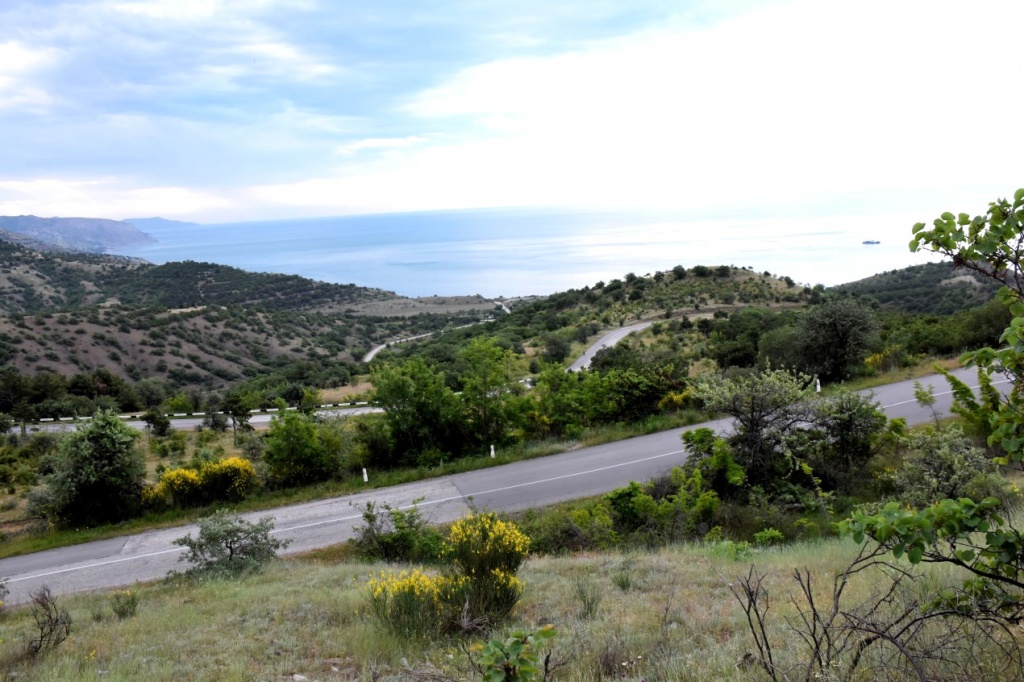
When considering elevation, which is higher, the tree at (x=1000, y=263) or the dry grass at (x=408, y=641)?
the tree at (x=1000, y=263)

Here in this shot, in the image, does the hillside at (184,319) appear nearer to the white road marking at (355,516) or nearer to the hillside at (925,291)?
the white road marking at (355,516)

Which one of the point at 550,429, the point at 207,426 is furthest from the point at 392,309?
the point at 550,429

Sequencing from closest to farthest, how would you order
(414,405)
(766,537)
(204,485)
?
1. (766,537)
2. (204,485)
3. (414,405)

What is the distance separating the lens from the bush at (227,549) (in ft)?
30.7

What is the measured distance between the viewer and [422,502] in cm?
1304

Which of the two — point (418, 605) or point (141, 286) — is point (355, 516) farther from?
point (141, 286)

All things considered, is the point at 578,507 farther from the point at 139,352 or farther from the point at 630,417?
the point at 139,352

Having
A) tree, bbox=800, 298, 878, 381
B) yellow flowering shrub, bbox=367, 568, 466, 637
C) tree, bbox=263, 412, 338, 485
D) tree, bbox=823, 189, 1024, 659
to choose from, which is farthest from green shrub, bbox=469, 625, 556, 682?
tree, bbox=800, 298, 878, 381

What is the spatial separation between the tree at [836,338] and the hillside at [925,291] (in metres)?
28.7

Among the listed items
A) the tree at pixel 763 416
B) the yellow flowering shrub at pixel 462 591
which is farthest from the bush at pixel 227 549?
the tree at pixel 763 416

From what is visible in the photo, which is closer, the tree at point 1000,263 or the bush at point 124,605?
the tree at point 1000,263

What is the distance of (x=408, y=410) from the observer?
15.8m

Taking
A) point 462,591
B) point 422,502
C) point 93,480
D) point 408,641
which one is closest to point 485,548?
point 462,591

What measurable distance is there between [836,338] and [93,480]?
22.2 metres
